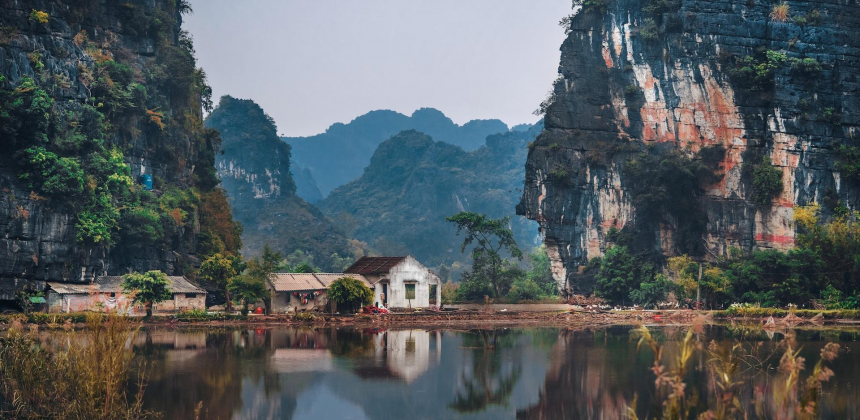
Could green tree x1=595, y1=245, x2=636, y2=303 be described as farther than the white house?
Yes

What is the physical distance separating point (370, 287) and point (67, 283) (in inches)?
720

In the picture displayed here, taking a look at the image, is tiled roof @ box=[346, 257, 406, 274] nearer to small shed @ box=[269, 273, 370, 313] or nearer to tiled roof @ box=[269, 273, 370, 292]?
tiled roof @ box=[269, 273, 370, 292]

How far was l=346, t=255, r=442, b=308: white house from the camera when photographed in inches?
2085

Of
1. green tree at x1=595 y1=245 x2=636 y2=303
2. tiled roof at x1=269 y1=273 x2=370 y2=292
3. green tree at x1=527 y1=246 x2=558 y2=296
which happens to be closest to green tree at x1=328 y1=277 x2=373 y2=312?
tiled roof at x1=269 y1=273 x2=370 y2=292

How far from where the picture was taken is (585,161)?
67.0m

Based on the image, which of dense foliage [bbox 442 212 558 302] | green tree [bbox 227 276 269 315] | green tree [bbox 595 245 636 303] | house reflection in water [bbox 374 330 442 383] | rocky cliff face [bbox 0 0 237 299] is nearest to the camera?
house reflection in water [bbox 374 330 442 383]

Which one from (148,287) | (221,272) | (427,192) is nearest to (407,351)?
(148,287)

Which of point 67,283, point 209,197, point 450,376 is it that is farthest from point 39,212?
point 450,376

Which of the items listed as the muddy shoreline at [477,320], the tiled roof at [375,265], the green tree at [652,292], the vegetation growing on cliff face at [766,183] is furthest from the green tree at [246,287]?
the vegetation growing on cliff face at [766,183]

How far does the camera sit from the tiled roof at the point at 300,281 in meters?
49.5

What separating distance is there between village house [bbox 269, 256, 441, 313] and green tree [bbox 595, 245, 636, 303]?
13.4m

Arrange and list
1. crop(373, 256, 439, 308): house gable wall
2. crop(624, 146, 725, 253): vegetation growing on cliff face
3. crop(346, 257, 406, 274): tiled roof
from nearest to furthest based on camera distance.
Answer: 1. crop(373, 256, 439, 308): house gable wall
2. crop(346, 257, 406, 274): tiled roof
3. crop(624, 146, 725, 253): vegetation growing on cliff face

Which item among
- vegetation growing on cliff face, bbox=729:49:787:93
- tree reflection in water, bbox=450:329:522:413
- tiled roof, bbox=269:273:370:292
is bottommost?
tree reflection in water, bbox=450:329:522:413

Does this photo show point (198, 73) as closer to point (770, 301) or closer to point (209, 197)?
point (209, 197)
